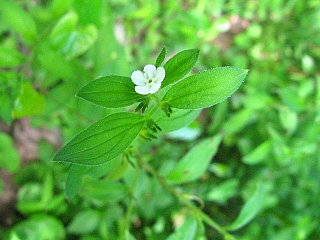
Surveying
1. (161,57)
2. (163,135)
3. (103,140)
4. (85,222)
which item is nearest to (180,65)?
(161,57)

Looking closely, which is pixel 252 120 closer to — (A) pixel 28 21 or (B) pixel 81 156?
(A) pixel 28 21

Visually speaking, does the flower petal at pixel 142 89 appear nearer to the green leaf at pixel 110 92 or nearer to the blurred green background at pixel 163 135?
the green leaf at pixel 110 92

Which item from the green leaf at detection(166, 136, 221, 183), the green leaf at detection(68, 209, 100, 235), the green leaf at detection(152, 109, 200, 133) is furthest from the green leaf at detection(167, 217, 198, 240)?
the green leaf at detection(68, 209, 100, 235)

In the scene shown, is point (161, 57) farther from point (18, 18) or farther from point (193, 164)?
point (18, 18)

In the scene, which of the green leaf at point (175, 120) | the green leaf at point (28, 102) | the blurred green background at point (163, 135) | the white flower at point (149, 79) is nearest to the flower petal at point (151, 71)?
the white flower at point (149, 79)

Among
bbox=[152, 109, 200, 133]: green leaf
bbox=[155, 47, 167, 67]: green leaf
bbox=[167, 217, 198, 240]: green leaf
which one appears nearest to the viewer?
bbox=[155, 47, 167, 67]: green leaf

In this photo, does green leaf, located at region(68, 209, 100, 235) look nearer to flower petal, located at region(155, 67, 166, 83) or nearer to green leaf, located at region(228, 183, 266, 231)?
green leaf, located at region(228, 183, 266, 231)

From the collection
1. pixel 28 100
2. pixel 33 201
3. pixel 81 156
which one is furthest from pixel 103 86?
pixel 33 201
